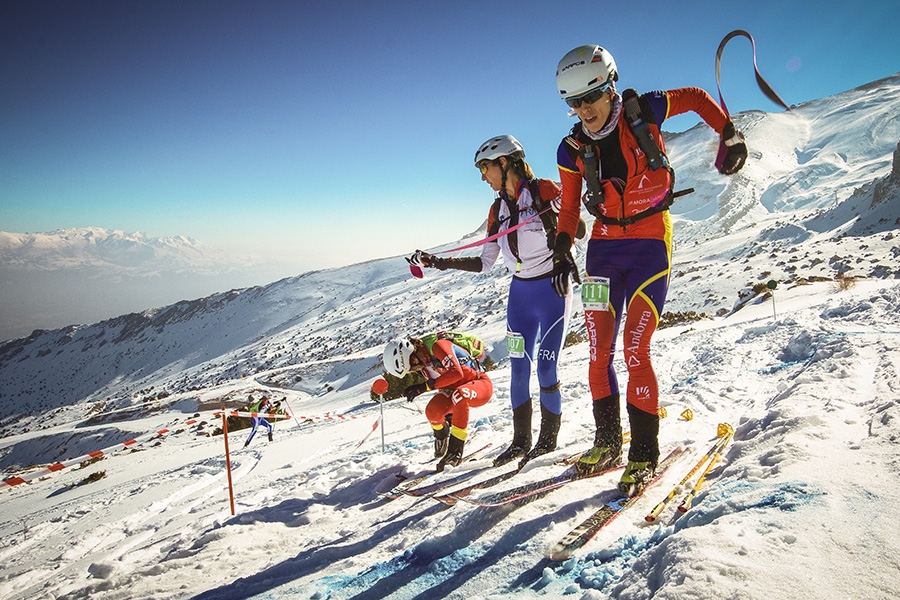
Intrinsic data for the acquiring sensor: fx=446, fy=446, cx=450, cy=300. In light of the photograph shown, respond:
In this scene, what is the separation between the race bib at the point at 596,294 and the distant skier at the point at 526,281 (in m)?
0.91

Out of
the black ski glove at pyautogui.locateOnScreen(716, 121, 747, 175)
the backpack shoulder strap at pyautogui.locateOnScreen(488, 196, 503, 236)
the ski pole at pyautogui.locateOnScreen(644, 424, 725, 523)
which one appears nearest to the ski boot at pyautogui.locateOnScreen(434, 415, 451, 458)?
the backpack shoulder strap at pyautogui.locateOnScreen(488, 196, 503, 236)

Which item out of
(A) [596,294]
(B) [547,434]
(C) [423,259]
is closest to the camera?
(A) [596,294]

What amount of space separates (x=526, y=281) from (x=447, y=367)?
4.34ft

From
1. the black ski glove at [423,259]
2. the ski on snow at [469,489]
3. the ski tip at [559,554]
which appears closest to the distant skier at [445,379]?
the black ski glove at [423,259]

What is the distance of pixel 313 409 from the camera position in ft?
74.4

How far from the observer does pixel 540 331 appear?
4.70 metres

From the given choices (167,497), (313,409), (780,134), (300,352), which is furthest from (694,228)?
(167,497)

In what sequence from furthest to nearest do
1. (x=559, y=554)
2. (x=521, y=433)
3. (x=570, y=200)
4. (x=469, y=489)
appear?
1. (x=521, y=433)
2. (x=469, y=489)
3. (x=570, y=200)
4. (x=559, y=554)

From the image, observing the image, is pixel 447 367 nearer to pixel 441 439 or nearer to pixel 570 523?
pixel 441 439

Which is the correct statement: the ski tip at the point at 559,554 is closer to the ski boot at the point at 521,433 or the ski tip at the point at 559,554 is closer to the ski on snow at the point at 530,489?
the ski on snow at the point at 530,489

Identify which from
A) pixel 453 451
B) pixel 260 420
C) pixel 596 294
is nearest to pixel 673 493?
pixel 596 294

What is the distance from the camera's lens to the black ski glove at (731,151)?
3184 millimetres

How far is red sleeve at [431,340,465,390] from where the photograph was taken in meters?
5.06

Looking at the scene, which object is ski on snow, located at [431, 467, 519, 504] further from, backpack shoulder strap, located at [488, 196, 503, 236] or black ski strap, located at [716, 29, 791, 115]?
black ski strap, located at [716, 29, 791, 115]
